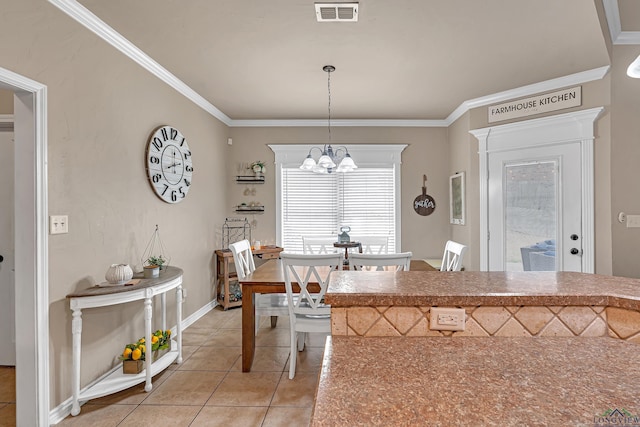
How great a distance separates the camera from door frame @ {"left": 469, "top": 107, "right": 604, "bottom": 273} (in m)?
3.26

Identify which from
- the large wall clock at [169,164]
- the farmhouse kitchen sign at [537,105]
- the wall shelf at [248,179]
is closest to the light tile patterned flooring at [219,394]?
the large wall clock at [169,164]

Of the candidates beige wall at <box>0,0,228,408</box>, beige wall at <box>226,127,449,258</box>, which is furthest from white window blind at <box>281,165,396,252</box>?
beige wall at <box>0,0,228,408</box>

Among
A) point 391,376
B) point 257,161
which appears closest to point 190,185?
point 257,161

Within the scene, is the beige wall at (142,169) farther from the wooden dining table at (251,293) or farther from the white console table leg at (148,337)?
the wooden dining table at (251,293)

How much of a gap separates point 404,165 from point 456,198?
858 mm

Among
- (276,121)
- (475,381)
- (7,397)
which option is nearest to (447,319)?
(475,381)

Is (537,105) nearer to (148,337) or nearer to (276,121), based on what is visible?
(276,121)

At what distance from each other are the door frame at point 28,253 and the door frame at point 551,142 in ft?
13.4

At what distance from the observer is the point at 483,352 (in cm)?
91

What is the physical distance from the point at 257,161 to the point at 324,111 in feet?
4.00

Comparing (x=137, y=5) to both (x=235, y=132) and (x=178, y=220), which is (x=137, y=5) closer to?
(x=178, y=220)

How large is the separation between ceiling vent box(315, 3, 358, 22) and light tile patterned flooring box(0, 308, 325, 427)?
2.53 m

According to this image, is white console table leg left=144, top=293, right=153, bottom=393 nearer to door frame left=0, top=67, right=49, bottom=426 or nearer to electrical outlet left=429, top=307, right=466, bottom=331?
door frame left=0, top=67, right=49, bottom=426

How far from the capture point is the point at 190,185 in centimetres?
381
